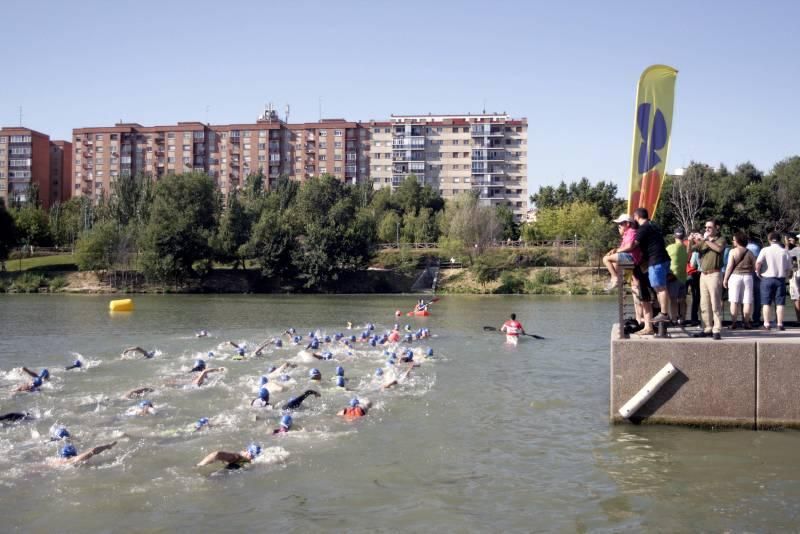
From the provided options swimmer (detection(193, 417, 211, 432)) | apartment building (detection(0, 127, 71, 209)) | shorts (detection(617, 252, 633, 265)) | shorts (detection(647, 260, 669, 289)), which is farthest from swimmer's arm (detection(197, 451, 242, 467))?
apartment building (detection(0, 127, 71, 209))

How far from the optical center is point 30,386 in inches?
771

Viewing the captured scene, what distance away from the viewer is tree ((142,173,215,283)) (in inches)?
3093

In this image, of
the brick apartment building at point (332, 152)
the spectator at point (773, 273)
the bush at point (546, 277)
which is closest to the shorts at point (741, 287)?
the spectator at point (773, 273)

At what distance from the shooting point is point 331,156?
14338cm

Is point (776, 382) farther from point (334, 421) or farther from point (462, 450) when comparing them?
point (334, 421)

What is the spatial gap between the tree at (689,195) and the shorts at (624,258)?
73120 mm

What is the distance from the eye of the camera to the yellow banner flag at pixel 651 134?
14938 mm

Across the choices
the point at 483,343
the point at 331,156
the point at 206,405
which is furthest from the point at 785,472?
the point at 331,156

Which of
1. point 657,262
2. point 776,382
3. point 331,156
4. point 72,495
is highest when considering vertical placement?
point 331,156

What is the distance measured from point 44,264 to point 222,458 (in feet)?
296

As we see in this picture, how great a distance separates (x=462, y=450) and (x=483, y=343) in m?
17.7

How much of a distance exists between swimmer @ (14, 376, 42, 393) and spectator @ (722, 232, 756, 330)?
17.1 metres

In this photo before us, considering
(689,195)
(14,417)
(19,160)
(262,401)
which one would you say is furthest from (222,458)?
(19,160)

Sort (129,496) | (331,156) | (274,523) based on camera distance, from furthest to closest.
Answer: (331,156) → (129,496) → (274,523)
